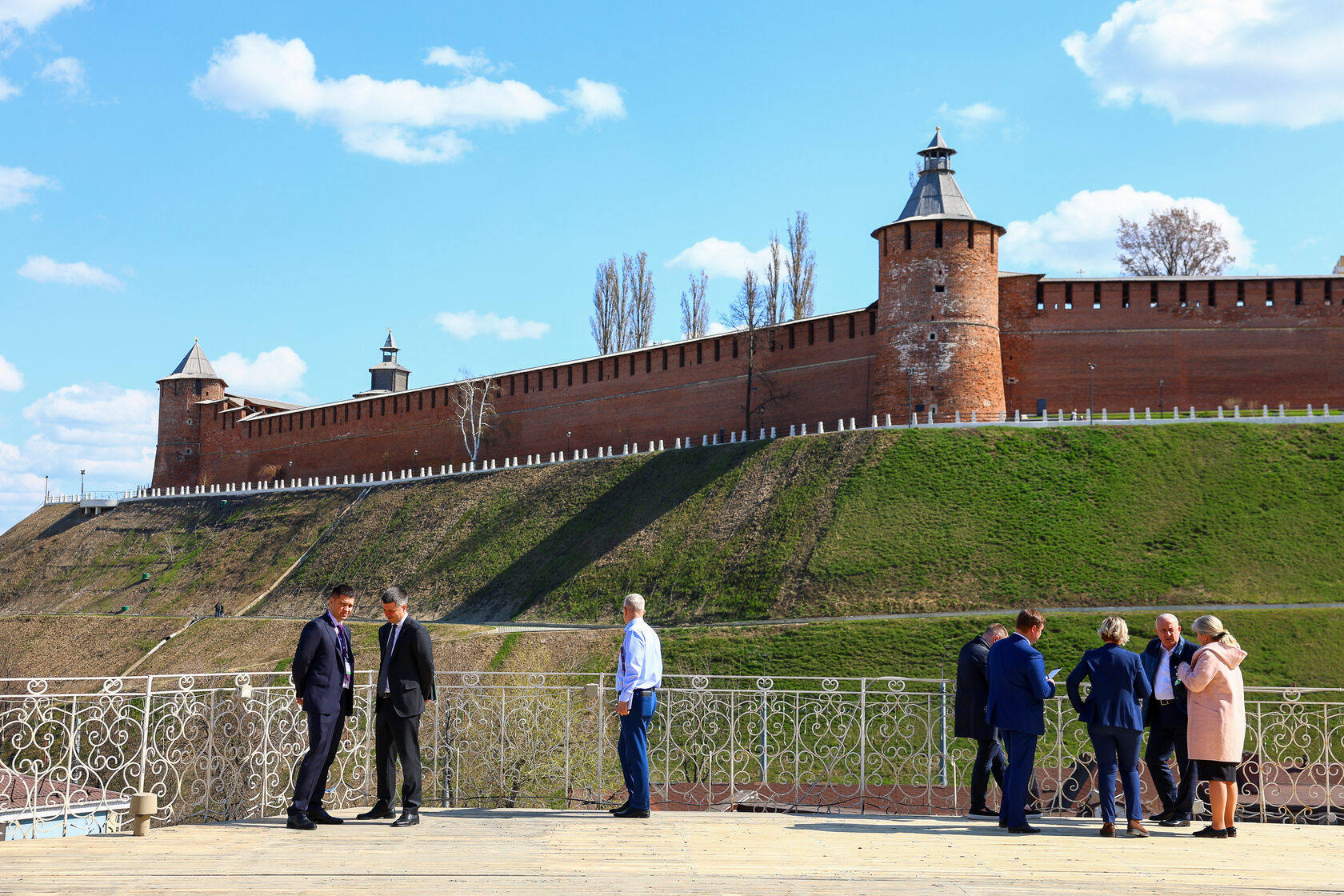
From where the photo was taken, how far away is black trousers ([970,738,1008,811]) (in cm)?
750

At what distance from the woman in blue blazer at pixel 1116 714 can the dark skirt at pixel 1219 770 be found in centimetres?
41

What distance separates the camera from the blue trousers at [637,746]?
22.5 feet

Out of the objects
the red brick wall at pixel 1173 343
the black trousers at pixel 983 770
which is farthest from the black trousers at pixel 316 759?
the red brick wall at pixel 1173 343

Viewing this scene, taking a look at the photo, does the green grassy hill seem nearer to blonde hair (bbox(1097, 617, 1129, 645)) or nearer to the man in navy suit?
blonde hair (bbox(1097, 617, 1129, 645))

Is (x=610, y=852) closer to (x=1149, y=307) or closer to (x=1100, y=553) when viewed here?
(x=1100, y=553)

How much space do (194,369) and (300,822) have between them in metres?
60.1

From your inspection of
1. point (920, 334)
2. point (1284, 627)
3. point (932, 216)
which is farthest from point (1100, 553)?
point (932, 216)

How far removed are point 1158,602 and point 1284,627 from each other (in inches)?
94.2

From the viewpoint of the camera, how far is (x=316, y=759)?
6.56 meters

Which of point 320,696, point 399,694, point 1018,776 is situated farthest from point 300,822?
point 1018,776

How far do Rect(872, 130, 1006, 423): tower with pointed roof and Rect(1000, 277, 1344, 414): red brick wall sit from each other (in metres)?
1.77

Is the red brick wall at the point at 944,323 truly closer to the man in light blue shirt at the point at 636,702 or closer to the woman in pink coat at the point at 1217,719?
the woman in pink coat at the point at 1217,719

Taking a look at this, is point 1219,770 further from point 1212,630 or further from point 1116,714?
point 1212,630

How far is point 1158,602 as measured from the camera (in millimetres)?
21297
